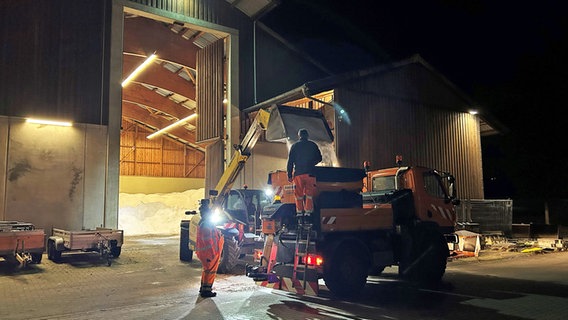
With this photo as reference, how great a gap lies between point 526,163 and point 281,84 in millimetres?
23288

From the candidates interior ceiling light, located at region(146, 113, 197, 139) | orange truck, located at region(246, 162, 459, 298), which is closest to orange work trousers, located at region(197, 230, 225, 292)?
orange truck, located at region(246, 162, 459, 298)

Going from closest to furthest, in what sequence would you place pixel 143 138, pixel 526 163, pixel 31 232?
pixel 31 232
pixel 526 163
pixel 143 138

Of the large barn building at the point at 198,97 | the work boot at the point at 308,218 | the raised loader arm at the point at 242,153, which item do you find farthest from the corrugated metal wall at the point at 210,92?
the work boot at the point at 308,218

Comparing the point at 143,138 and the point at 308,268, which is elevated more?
the point at 143,138

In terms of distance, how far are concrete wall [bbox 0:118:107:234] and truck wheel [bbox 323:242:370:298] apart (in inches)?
440

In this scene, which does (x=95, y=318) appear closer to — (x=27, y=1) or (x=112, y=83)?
(x=112, y=83)

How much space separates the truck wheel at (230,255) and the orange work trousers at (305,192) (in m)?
3.48

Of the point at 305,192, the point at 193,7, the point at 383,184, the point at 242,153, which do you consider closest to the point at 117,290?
the point at 242,153

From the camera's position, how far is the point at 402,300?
7.64 m

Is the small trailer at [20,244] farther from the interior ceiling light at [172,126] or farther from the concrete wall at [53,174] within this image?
the interior ceiling light at [172,126]

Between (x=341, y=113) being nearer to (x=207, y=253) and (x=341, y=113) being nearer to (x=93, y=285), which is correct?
(x=207, y=253)

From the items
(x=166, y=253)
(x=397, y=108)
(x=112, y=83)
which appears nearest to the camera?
(x=166, y=253)

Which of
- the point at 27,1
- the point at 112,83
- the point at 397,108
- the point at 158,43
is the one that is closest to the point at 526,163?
the point at 397,108

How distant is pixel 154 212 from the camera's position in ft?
94.5
